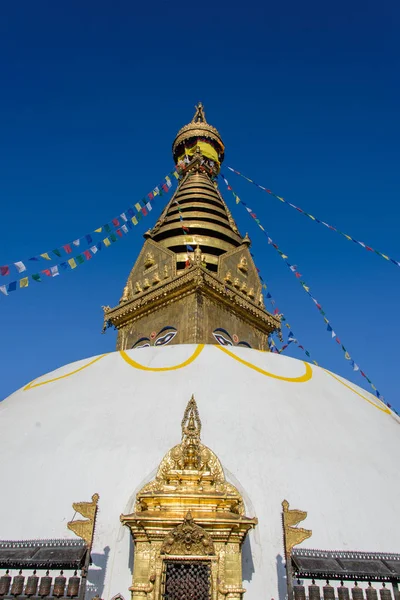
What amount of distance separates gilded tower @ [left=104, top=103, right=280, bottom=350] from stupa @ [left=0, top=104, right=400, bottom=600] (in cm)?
525

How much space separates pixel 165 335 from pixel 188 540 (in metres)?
8.93

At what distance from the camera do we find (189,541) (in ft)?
13.8

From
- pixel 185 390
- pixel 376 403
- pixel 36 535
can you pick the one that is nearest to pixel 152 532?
pixel 36 535

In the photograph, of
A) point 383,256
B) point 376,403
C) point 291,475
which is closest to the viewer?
point 291,475

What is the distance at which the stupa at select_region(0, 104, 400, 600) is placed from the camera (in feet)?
13.9

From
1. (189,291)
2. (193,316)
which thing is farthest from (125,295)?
(193,316)

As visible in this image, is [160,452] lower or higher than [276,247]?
lower

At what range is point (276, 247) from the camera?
14.9m

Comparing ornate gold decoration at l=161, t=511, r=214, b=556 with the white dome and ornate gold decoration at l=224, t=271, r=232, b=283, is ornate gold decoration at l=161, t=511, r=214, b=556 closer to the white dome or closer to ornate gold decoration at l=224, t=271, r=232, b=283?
the white dome

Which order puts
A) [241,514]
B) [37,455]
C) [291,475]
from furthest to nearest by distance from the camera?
1. [37,455]
2. [291,475]
3. [241,514]

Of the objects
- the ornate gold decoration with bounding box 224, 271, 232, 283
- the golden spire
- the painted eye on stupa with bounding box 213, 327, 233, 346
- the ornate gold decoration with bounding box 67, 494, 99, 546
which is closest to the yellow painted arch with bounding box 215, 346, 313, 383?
the ornate gold decoration with bounding box 67, 494, 99, 546

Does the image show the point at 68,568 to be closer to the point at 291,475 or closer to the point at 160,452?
the point at 160,452

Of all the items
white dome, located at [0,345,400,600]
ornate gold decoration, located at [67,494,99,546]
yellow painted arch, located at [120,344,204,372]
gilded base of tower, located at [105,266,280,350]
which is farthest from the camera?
A: gilded base of tower, located at [105,266,280,350]

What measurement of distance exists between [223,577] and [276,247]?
38.3 ft
